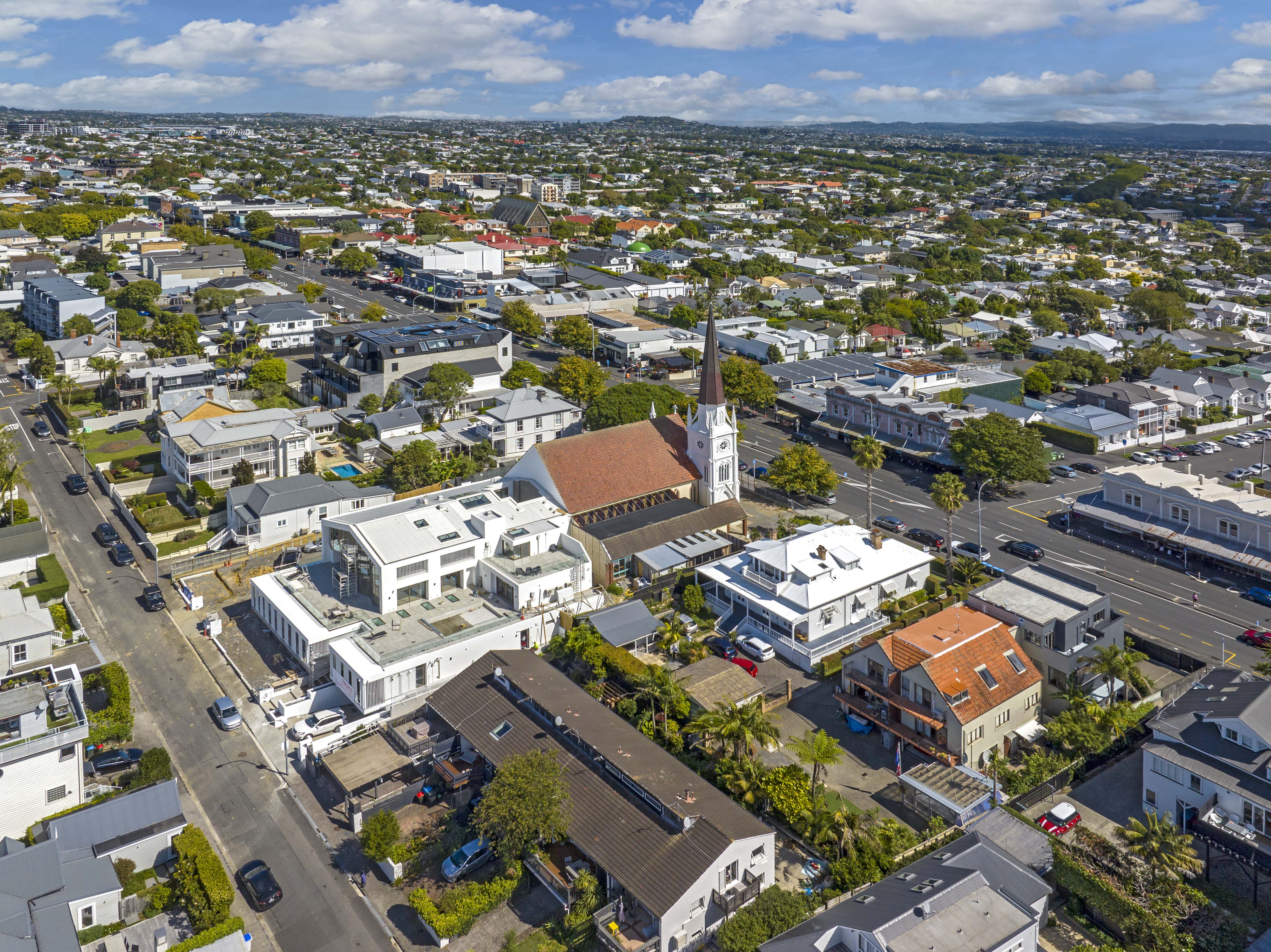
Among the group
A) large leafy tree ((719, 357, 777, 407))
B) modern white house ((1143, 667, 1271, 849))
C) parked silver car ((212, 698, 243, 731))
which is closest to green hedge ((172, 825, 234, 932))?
parked silver car ((212, 698, 243, 731))

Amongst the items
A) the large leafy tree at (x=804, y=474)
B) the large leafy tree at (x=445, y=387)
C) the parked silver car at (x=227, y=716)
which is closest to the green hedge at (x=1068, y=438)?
the large leafy tree at (x=804, y=474)

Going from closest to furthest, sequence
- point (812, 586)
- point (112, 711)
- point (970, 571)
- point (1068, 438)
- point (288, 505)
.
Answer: point (112, 711)
point (812, 586)
point (970, 571)
point (288, 505)
point (1068, 438)

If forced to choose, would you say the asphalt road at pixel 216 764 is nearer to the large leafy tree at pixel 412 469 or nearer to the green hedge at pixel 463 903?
the green hedge at pixel 463 903

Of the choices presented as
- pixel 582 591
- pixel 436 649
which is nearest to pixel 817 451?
pixel 582 591

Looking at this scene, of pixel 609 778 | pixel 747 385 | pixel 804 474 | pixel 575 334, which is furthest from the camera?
pixel 575 334

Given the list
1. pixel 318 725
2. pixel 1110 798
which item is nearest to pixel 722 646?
pixel 1110 798

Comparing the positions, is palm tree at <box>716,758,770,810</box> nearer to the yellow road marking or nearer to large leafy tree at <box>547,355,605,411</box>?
the yellow road marking

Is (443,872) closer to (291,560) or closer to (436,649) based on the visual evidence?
(436,649)

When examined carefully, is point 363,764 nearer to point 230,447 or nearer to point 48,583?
point 48,583
